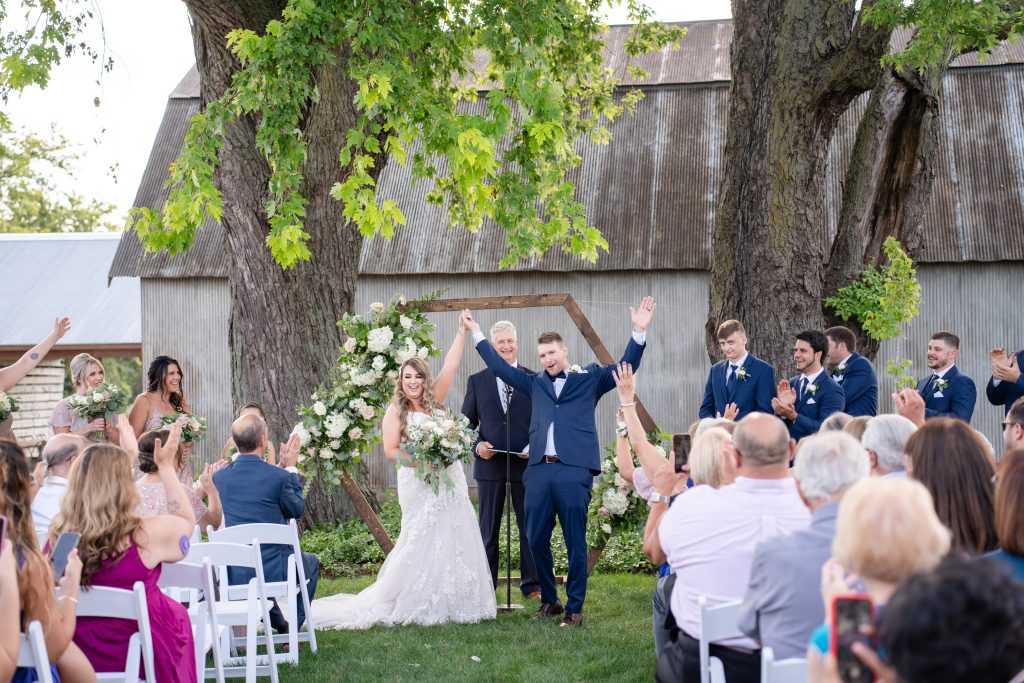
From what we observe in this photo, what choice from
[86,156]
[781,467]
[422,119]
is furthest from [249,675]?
[86,156]

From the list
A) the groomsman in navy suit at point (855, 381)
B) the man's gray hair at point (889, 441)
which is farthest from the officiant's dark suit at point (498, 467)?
the man's gray hair at point (889, 441)

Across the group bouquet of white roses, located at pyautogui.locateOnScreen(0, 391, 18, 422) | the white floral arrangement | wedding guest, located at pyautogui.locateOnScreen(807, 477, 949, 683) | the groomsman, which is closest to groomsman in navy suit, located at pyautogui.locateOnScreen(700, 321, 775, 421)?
the groomsman

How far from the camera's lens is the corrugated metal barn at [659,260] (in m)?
16.4

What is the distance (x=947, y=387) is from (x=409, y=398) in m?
4.15

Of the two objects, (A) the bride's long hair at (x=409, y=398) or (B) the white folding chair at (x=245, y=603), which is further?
(A) the bride's long hair at (x=409, y=398)

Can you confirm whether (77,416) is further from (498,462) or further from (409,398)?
(498,462)

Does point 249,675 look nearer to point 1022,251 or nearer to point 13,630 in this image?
point 13,630

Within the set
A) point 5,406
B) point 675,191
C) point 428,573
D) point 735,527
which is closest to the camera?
point 735,527

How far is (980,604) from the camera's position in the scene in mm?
2119

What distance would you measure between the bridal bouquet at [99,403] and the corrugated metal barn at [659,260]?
27.5 feet

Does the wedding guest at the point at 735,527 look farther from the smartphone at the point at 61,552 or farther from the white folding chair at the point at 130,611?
the smartphone at the point at 61,552

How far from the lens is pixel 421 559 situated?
304 inches

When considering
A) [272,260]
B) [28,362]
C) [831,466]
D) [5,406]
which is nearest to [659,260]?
[272,260]

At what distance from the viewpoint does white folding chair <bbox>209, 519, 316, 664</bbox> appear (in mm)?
6086
